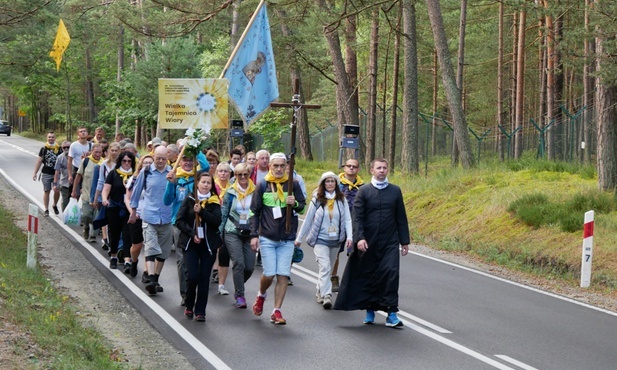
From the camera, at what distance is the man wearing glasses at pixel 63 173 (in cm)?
2098

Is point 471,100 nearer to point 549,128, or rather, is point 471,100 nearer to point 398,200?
point 549,128

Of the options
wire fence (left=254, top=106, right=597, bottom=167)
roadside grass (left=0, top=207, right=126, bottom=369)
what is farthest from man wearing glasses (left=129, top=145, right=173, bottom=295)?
wire fence (left=254, top=106, right=597, bottom=167)

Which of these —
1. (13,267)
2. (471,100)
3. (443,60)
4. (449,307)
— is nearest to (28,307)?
(13,267)

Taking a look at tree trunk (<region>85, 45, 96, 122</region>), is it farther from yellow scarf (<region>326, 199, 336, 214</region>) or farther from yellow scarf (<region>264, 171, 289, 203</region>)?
yellow scarf (<region>264, 171, 289, 203</region>)

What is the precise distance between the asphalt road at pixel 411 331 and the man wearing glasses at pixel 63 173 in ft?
21.6

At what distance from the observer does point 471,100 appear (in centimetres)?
6312

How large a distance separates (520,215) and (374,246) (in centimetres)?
819

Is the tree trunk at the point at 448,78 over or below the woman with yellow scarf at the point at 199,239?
over

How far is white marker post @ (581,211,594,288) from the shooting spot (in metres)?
14.6

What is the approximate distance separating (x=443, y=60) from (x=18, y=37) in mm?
12489

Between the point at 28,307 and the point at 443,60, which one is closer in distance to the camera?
the point at 28,307

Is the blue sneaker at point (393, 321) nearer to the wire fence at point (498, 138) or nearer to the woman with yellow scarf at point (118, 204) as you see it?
the woman with yellow scarf at point (118, 204)

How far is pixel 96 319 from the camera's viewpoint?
11211 millimetres

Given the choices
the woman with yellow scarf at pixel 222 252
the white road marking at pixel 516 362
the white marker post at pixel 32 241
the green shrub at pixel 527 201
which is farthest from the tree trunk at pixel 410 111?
the white road marking at pixel 516 362
